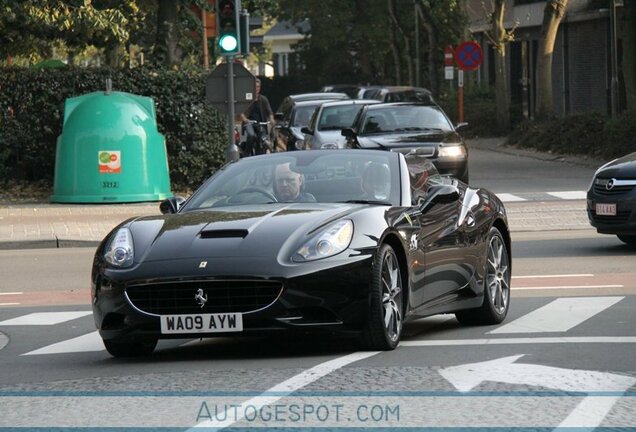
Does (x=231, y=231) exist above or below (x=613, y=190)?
above

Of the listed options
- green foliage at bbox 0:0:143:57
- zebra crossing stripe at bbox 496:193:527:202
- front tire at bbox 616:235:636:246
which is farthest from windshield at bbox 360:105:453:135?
front tire at bbox 616:235:636:246

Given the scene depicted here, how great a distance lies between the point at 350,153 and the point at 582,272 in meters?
4.70

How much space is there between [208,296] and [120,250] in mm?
704

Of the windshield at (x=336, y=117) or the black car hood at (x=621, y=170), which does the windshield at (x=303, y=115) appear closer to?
the windshield at (x=336, y=117)

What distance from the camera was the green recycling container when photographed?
991 inches

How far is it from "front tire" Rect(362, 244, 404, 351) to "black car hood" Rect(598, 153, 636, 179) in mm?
7172

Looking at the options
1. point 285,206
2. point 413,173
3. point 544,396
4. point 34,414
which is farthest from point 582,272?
point 34,414

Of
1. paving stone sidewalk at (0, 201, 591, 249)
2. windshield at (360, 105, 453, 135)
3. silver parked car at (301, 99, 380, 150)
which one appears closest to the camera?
paving stone sidewalk at (0, 201, 591, 249)

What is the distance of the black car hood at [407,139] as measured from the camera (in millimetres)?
25750

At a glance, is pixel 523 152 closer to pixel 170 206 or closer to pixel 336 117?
pixel 336 117

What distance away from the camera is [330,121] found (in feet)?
103

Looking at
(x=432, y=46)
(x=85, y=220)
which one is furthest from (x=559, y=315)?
(x=432, y=46)

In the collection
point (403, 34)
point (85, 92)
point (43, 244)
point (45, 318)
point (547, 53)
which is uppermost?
point (403, 34)

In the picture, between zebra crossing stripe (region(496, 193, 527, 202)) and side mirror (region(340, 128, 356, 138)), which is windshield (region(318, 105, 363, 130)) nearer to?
side mirror (region(340, 128, 356, 138))
